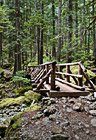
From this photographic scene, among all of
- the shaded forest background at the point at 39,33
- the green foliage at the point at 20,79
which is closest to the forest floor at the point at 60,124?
the shaded forest background at the point at 39,33

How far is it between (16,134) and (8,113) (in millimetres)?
2806

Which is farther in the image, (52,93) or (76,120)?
(52,93)

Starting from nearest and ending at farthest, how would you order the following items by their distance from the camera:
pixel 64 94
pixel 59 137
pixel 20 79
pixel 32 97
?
pixel 59 137 < pixel 64 94 < pixel 32 97 < pixel 20 79

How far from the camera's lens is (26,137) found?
2.75 metres

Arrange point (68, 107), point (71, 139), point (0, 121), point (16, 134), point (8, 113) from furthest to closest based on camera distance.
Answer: point (8, 113) < point (0, 121) < point (68, 107) < point (16, 134) < point (71, 139)

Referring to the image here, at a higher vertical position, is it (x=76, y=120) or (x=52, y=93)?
(x=52, y=93)

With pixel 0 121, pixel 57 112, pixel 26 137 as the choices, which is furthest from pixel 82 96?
pixel 0 121

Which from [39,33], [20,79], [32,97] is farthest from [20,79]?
[39,33]

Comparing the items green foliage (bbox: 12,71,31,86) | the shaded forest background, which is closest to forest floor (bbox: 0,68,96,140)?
the shaded forest background

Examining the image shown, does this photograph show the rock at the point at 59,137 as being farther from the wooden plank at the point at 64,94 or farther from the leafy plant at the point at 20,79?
the leafy plant at the point at 20,79

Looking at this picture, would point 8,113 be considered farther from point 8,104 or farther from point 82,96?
point 82,96

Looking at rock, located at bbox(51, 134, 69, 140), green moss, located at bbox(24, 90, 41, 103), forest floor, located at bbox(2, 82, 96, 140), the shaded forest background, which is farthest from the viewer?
the shaded forest background

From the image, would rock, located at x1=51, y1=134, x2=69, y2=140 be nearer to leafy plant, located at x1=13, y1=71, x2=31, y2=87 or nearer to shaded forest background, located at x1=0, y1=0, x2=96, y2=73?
shaded forest background, located at x1=0, y1=0, x2=96, y2=73

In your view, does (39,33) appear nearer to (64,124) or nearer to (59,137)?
(64,124)
